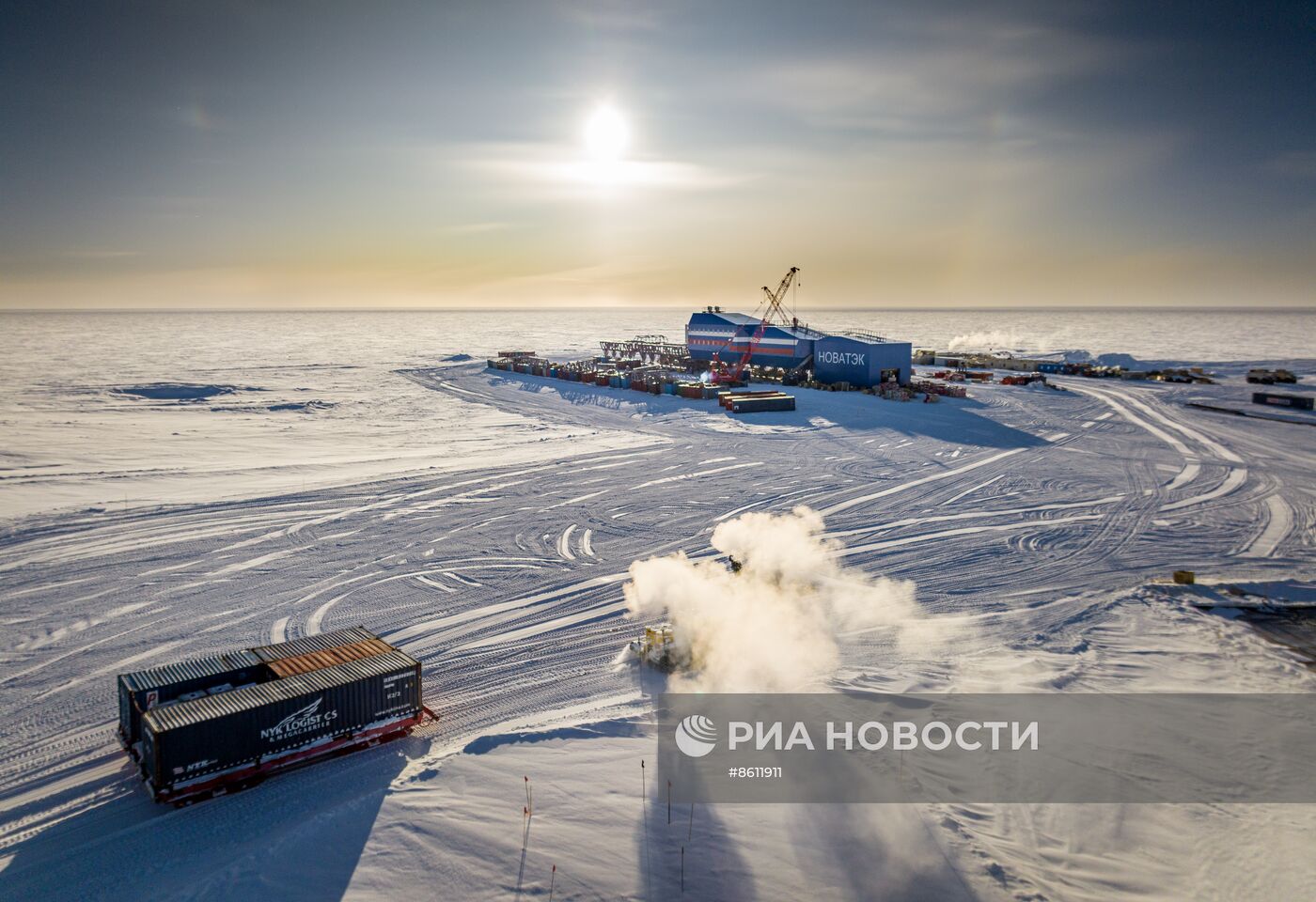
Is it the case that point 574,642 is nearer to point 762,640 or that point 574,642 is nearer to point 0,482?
point 762,640

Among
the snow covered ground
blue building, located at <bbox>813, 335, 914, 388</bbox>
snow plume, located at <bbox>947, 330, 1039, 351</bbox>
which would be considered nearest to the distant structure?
blue building, located at <bbox>813, 335, 914, 388</bbox>

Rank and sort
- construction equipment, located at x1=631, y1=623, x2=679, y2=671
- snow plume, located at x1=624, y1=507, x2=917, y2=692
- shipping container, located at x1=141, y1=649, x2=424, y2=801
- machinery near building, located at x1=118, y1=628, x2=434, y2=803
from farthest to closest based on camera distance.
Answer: construction equipment, located at x1=631, y1=623, x2=679, y2=671, snow plume, located at x1=624, y1=507, x2=917, y2=692, machinery near building, located at x1=118, y1=628, x2=434, y2=803, shipping container, located at x1=141, y1=649, x2=424, y2=801

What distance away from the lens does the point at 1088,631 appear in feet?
82.1

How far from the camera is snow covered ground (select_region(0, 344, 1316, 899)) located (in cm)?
1461

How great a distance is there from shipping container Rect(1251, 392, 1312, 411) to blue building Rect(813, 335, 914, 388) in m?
35.1

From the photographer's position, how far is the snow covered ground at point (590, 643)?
47.9ft

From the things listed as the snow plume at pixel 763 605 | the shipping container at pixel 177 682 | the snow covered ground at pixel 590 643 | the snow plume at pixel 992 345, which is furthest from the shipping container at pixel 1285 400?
the shipping container at pixel 177 682

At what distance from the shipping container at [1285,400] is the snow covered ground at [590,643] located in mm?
21445

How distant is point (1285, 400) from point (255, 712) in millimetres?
92664

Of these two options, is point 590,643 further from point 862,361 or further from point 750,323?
point 750,323

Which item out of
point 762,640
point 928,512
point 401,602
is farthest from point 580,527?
point 928,512

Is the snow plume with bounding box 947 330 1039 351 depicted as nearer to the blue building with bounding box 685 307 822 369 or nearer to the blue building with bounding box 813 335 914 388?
the blue building with bounding box 685 307 822 369

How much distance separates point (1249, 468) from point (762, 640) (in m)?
44.1

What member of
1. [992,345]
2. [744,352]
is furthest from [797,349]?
[992,345]
